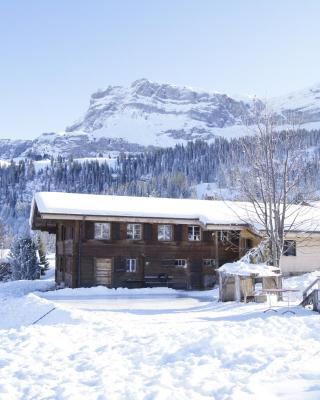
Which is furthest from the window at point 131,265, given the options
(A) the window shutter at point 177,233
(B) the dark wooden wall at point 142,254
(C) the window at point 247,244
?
(C) the window at point 247,244

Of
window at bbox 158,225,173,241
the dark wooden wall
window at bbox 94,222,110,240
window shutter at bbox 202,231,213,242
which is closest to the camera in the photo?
the dark wooden wall

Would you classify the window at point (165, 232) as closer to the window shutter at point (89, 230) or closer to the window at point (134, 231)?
the window at point (134, 231)

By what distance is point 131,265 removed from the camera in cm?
3164

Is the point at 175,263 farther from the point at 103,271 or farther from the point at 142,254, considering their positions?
the point at 103,271

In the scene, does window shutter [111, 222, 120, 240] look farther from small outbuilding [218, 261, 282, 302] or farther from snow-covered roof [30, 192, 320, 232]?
small outbuilding [218, 261, 282, 302]

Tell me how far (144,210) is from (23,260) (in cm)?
1975

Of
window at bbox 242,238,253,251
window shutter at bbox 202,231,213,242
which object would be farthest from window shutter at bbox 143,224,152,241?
window at bbox 242,238,253,251

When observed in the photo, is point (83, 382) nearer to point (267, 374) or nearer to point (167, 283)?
point (267, 374)

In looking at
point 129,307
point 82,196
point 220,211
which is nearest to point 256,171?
A: point 129,307

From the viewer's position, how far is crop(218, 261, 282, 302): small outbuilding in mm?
19859

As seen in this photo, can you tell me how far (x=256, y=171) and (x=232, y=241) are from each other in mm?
10848

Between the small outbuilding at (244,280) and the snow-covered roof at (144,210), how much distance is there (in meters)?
7.46

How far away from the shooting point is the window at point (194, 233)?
3281 cm

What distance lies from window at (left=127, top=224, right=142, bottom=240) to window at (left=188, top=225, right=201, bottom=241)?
3.34 m
